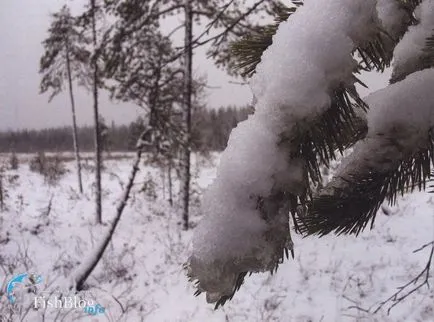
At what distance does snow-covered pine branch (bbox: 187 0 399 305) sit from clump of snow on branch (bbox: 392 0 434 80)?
29cm

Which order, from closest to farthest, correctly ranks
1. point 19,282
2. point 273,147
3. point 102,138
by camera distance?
point 273,147
point 19,282
point 102,138

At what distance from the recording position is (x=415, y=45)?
76 cm

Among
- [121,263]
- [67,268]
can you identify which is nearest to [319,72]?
[121,263]

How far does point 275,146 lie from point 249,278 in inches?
190

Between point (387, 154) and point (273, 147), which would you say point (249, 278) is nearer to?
point (387, 154)

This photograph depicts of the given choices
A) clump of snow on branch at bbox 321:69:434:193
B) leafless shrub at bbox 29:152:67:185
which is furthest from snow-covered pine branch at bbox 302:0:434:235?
leafless shrub at bbox 29:152:67:185

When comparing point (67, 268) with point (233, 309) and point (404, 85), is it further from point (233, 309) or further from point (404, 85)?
point (404, 85)

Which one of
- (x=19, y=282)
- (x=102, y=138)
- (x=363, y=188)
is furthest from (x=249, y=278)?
(x=102, y=138)

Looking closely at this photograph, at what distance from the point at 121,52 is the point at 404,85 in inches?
219

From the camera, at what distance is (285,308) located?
13.5 feet

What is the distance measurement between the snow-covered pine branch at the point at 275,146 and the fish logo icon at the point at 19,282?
4.61 meters

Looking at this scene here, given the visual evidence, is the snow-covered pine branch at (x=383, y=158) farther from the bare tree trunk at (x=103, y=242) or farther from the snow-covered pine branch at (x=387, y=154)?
the bare tree trunk at (x=103, y=242)

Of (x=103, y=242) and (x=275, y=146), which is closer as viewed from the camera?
(x=275, y=146)

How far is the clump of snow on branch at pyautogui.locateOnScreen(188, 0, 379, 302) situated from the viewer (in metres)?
0.52
